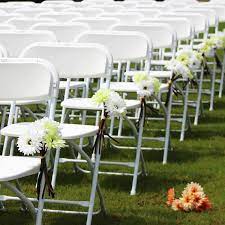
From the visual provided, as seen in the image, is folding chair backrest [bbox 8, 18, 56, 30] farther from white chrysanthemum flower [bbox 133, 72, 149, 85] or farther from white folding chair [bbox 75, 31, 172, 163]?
white chrysanthemum flower [bbox 133, 72, 149, 85]

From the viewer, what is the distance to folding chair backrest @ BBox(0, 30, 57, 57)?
7.78 metres

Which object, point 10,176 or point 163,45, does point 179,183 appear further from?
point 10,176

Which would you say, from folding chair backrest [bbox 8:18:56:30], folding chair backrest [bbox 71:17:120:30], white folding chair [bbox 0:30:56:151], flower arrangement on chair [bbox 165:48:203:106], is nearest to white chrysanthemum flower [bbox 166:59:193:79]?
flower arrangement on chair [bbox 165:48:203:106]

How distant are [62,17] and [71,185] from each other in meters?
4.85

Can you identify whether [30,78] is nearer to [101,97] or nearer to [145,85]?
[101,97]

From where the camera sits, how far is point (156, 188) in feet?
23.1

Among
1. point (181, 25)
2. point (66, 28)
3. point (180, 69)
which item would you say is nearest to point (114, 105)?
point (180, 69)

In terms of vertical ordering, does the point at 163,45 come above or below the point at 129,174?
above

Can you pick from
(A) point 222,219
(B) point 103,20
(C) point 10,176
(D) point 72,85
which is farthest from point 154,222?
(B) point 103,20

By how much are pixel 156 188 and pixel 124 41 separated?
1.52 m

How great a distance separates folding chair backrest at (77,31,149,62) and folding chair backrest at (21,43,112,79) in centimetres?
94

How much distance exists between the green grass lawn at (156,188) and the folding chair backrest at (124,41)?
106 centimetres

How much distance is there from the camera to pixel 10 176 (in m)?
4.61

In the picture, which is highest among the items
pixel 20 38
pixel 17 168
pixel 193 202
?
pixel 17 168
